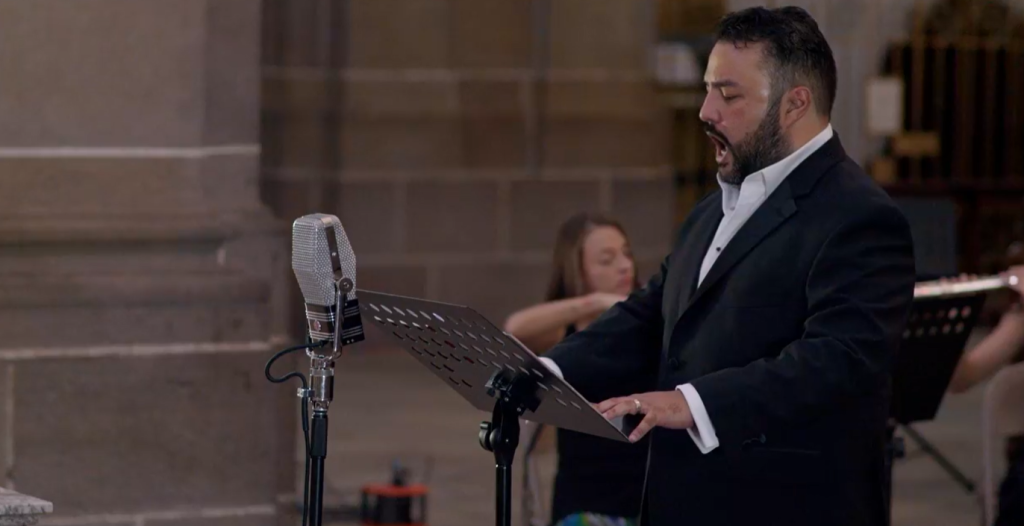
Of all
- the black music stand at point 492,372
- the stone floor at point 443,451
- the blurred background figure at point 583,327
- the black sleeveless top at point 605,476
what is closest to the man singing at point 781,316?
the black music stand at point 492,372

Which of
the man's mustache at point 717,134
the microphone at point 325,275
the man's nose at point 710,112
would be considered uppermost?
the man's nose at point 710,112

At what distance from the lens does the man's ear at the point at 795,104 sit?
11.5ft

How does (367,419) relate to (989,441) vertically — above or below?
below

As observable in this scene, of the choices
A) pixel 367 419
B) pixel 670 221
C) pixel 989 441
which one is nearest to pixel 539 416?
pixel 989 441

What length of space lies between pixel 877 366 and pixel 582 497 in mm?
2045

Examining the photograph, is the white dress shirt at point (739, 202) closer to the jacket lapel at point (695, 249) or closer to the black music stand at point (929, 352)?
the jacket lapel at point (695, 249)

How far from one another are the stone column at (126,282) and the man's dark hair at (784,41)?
2504mm

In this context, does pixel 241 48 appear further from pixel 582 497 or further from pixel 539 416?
pixel 539 416

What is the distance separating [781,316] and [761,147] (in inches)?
13.3

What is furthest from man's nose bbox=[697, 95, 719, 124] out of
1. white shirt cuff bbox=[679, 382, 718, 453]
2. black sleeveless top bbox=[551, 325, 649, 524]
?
black sleeveless top bbox=[551, 325, 649, 524]

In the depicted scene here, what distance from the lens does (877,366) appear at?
342cm

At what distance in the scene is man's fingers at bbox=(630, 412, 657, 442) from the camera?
3.27 m

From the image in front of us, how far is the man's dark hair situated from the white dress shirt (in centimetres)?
12

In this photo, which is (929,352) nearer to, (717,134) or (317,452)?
(717,134)
